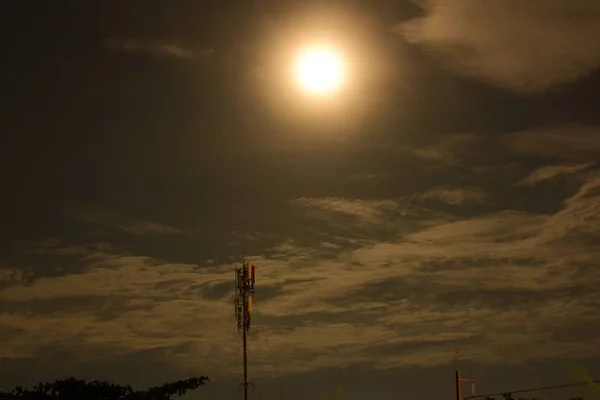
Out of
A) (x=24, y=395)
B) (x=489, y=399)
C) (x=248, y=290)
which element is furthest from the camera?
(x=248, y=290)

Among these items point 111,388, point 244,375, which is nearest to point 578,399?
point 244,375

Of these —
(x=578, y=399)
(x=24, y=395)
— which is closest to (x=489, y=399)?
(x=578, y=399)

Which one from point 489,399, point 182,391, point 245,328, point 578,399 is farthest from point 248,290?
point 578,399

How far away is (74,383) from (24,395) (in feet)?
7.60

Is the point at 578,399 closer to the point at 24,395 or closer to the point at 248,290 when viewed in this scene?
the point at 248,290

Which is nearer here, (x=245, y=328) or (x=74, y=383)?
(x=74, y=383)

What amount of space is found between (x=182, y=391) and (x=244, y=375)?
7.29 metres

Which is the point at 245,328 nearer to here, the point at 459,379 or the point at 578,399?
the point at 459,379

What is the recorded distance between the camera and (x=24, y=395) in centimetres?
4038

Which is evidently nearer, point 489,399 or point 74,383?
point 74,383

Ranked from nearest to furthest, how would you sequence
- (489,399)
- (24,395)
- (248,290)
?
(24,395), (489,399), (248,290)

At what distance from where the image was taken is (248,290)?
171 ft

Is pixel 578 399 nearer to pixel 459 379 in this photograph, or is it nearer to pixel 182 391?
pixel 459 379

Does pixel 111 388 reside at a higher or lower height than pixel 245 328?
lower
